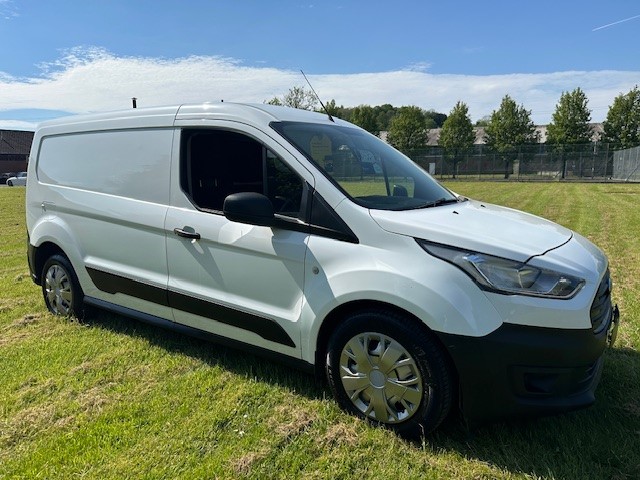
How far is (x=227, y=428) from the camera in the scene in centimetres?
300

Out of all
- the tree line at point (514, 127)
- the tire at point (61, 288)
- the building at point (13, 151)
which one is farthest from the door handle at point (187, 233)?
the building at point (13, 151)

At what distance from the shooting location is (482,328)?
248 cm

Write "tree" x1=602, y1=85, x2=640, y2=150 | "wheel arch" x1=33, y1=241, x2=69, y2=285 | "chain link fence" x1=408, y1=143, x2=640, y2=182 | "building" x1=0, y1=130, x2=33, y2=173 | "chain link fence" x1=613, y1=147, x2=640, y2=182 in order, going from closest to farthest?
"wheel arch" x1=33, y1=241, x2=69, y2=285, "chain link fence" x1=613, y1=147, x2=640, y2=182, "chain link fence" x1=408, y1=143, x2=640, y2=182, "tree" x1=602, y1=85, x2=640, y2=150, "building" x1=0, y1=130, x2=33, y2=173

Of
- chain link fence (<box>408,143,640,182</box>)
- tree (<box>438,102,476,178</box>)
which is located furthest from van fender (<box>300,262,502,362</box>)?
tree (<box>438,102,476,178</box>)

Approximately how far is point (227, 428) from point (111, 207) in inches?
85.4

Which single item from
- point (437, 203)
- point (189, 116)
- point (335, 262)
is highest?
point (189, 116)

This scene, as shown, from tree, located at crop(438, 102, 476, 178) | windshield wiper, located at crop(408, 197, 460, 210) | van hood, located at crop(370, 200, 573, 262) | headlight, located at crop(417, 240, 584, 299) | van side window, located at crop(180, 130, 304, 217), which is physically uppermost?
tree, located at crop(438, 102, 476, 178)

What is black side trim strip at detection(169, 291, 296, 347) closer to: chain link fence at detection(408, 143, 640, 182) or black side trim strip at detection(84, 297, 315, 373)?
black side trim strip at detection(84, 297, 315, 373)

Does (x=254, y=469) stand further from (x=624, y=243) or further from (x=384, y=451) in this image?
(x=624, y=243)

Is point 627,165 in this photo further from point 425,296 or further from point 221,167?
point 425,296

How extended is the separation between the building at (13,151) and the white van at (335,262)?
73.3 metres

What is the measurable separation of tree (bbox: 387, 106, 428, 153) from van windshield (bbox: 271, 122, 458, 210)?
55.2 meters

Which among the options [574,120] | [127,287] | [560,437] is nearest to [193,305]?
[127,287]

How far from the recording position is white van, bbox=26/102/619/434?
253cm
